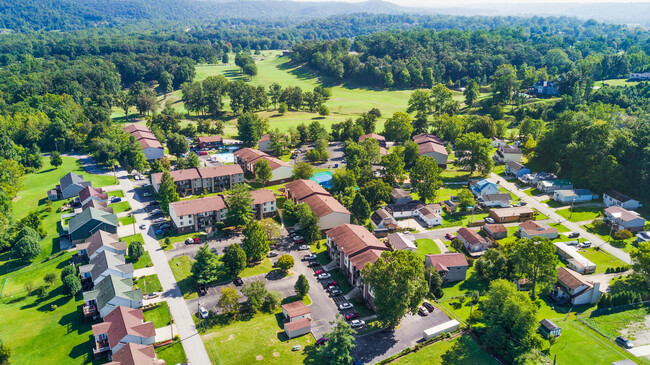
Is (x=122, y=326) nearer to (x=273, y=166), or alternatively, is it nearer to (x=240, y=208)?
(x=240, y=208)

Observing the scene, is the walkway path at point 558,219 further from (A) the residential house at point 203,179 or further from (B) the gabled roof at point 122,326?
(B) the gabled roof at point 122,326

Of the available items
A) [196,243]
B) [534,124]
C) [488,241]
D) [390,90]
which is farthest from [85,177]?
[390,90]

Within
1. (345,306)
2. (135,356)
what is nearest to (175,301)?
(135,356)

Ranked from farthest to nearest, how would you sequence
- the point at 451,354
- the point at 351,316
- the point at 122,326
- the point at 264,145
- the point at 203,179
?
the point at 264,145, the point at 203,179, the point at 351,316, the point at 451,354, the point at 122,326

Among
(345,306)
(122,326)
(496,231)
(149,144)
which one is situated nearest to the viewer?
(122,326)

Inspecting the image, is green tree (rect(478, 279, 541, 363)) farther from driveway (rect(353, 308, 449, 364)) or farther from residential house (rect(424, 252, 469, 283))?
residential house (rect(424, 252, 469, 283))

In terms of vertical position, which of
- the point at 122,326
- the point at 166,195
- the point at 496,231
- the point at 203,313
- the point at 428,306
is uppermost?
the point at 166,195

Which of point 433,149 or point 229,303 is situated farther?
point 433,149

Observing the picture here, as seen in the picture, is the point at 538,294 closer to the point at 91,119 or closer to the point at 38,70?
the point at 91,119
